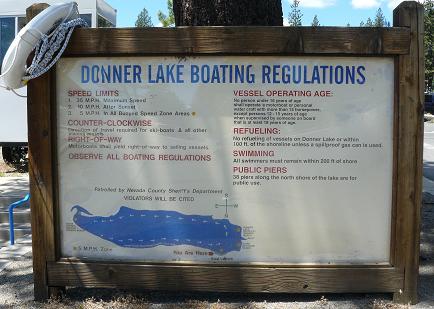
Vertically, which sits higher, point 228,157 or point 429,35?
point 429,35

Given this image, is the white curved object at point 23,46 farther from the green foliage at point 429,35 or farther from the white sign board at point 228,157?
the green foliage at point 429,35

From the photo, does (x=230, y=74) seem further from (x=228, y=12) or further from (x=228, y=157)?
(x=228, y=12)

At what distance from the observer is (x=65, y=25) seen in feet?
Result: 11.8

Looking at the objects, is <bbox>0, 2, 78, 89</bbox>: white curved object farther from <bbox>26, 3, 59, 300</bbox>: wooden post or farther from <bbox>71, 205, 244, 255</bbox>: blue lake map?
<bbox>71, 205, 244, 255</bbox>: blue lake map

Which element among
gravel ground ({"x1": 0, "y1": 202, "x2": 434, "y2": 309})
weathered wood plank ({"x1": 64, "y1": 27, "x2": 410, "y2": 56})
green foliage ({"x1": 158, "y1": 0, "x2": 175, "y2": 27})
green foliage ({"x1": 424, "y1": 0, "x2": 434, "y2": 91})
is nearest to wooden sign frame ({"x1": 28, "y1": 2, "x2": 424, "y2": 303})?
weathered wood plank ({"x1": 64, "y1": 27, "x2": 410, "y2": 56})

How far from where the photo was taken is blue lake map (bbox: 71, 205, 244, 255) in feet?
12.1

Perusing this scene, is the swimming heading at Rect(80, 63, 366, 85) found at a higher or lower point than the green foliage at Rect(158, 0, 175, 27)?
lower

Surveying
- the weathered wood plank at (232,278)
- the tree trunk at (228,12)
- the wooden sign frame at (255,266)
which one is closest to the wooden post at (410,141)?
the wooden sign frame at (255,266)

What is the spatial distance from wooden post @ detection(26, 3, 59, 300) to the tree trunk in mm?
1302

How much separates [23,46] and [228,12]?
176cm

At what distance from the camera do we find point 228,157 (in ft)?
11.9

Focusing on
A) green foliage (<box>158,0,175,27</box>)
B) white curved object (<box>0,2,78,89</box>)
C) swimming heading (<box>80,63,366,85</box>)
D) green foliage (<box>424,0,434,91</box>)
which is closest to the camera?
white curved object (<box>0,2,78,89</box>)

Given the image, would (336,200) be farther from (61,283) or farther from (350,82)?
(61,283)

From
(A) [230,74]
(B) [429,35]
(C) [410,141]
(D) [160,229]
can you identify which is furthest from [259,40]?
(B) [429,35]
